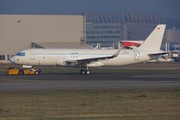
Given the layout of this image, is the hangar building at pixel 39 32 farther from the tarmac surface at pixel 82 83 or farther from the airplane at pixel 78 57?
the tarmac surface at pixel 82 83

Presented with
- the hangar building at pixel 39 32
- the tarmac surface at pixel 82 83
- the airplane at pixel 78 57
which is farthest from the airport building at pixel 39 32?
the tarmac surface at pixel 82 83

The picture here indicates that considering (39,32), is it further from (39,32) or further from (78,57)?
(78,57)

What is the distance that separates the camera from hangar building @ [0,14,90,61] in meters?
99.6

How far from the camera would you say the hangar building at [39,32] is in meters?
99.6

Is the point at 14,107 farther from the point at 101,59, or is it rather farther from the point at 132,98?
the point at 101,59

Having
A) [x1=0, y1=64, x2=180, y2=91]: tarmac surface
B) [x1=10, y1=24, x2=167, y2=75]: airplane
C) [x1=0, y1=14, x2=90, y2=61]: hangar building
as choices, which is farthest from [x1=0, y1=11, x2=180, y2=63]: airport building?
[x1=0, y1=64, x2=180, y2=91]: tarmac surface

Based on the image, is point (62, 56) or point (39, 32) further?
point (39, 32)

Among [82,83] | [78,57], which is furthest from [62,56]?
[82,83]

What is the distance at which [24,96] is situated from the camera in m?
27.9

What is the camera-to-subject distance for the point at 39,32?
102 meters

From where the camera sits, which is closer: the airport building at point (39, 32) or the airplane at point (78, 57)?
the airplane at point (78, 57)

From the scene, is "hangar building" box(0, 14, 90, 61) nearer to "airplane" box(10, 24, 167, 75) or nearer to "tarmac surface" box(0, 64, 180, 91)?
"airplane" box(10, 24, 167, 75)

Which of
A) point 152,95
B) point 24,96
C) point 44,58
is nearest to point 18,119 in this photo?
point 24,96

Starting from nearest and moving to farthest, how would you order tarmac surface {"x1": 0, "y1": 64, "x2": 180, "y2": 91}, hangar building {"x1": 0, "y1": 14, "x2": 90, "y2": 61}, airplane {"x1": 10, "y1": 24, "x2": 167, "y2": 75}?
tarmac surface {"x1": 0, "y1": 64, "x2": 180, "y2": 91}, airplane {"x1": 10, "y1": 24, "x2": 167, "y2": 75}, hangar building {"x1": 0, "y1": 14, "x2": 90, "y2": 61}
